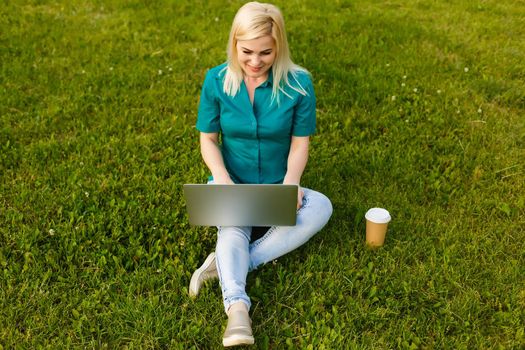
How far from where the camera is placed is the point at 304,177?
12.4 ft

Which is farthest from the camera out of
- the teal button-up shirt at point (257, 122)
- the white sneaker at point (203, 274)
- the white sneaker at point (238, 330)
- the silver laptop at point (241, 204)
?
the teal button-up shirt at point (257, 122)

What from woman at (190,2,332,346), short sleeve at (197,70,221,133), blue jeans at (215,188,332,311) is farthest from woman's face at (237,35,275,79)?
blue jeans at (215,188,332,311)

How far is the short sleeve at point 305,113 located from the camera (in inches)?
117

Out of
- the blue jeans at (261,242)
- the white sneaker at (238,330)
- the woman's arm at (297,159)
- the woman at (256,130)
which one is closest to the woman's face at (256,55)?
the woman at (256,130)

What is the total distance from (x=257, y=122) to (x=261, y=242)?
652 millimetres

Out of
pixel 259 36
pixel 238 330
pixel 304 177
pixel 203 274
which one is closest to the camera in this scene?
pixel 238 330

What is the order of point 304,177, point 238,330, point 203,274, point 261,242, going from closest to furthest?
1. point 238,330
2. point 203,274
3. point 261,242
4. point 304,177

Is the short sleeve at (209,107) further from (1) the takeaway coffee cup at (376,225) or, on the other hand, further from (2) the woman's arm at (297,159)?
(1) the takeaway coffee cup at (376,225)

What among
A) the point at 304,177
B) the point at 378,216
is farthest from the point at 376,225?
the point at 304,177

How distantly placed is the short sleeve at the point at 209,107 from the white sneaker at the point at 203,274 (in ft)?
2.34

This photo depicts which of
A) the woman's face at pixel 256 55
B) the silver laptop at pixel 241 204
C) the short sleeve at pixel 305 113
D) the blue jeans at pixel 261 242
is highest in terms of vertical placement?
the woman's face at pixel 256 55

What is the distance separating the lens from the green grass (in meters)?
2.74

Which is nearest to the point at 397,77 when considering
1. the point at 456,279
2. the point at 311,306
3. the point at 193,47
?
the point at 193,47

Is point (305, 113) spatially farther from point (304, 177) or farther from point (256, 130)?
point (304, 177)
